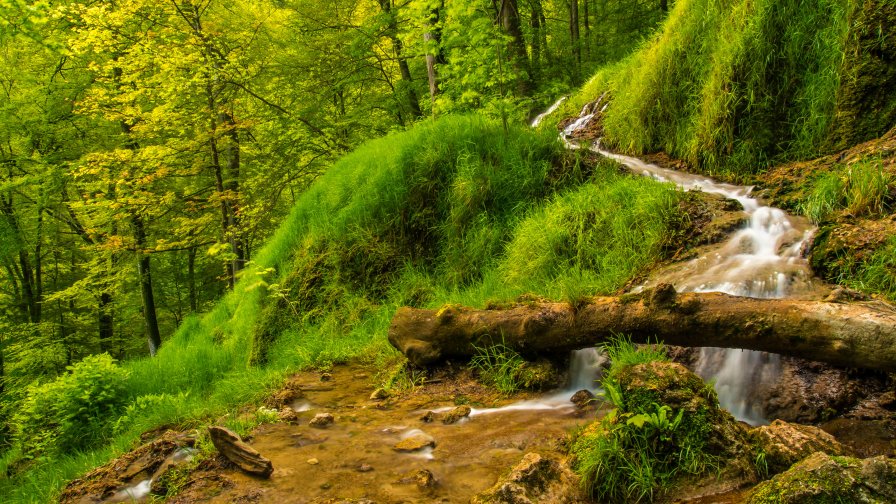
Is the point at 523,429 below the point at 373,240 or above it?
below

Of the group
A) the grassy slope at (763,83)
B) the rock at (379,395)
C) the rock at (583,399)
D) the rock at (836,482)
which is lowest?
the rock at (379,395)

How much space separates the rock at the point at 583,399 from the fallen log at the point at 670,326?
0.37 meters

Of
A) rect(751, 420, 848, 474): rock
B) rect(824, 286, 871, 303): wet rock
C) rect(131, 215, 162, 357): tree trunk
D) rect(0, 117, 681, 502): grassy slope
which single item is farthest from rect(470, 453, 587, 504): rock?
rect(131, 215, 162, 357): tree trunk

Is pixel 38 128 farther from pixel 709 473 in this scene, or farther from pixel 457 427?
pixel 709 473

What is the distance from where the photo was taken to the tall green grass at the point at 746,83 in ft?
19.9

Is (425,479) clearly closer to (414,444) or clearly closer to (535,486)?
(414,444)

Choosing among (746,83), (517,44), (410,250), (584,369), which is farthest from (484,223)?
(517,44)

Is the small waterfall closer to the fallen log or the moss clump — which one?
the fallen log

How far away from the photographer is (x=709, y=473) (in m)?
2.44

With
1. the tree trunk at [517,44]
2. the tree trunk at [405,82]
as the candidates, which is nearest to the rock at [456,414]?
the tree trunk at [517,44]

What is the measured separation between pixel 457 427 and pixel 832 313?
2.48 metres

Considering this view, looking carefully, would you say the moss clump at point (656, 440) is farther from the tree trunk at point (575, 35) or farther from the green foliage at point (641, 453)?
the tree trunk at point (575, 35)

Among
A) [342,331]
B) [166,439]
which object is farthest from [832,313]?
[342,331]

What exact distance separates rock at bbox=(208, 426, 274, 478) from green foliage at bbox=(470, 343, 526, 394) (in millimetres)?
1920
